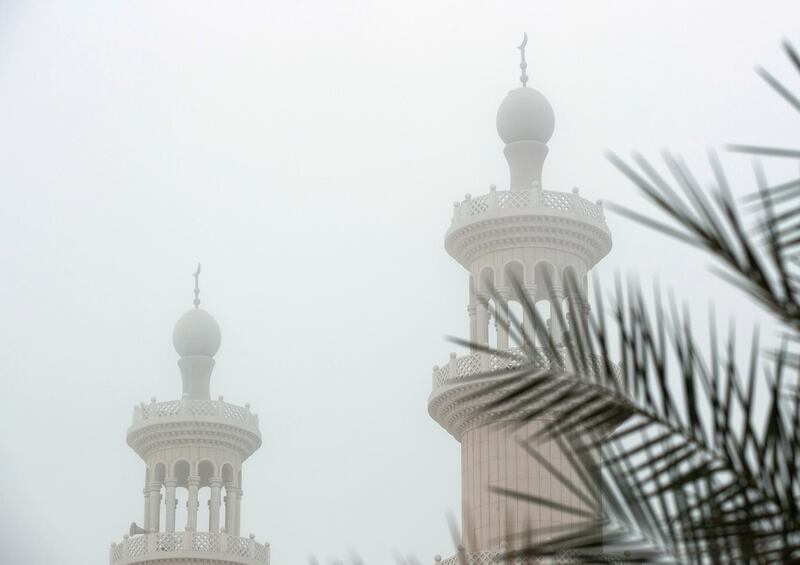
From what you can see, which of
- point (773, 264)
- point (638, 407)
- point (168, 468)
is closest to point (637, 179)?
point (773, 264)

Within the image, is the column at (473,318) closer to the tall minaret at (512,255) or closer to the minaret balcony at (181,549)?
the tall minaret at (512,255)

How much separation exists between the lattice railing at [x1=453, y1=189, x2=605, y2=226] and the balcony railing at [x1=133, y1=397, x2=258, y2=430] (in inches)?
425

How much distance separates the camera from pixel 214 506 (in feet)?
134

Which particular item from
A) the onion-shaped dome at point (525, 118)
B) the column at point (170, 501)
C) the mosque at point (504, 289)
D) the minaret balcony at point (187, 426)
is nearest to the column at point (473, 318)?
the mosque at point (504, 289)

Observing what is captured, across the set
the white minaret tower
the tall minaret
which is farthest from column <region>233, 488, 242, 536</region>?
the tall minaret

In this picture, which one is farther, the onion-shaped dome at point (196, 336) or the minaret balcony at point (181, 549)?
the onion-shaped dome at point (196, 336)

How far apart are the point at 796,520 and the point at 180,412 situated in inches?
1532

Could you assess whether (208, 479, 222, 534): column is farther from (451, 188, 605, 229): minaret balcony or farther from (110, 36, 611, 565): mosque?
(451, 188, 605, 229): minaret balcony

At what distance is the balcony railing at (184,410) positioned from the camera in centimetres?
4000

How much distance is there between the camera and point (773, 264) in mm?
1535

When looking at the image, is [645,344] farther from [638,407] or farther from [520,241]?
[520,241]

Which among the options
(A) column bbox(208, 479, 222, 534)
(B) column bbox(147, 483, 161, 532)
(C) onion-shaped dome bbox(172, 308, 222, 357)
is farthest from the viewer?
(C) onion-shaped dome bbox(172, 308, 222, 357)

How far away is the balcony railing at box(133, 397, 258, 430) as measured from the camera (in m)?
40.0

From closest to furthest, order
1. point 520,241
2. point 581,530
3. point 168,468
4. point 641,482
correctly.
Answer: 1. point 581,530
2. point 641,482
3. point 520,241
4. point 168,468
